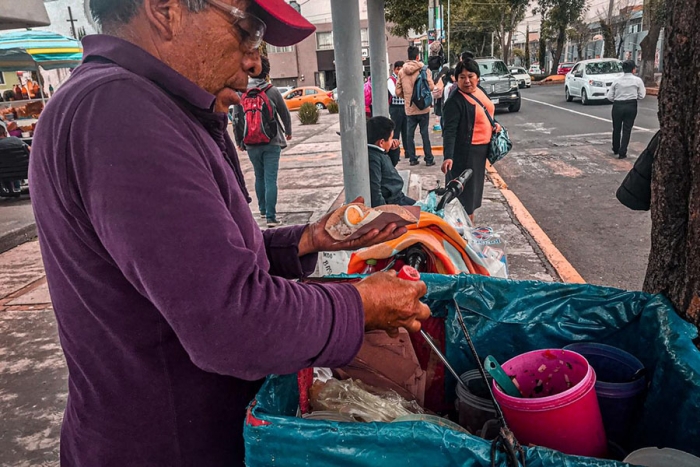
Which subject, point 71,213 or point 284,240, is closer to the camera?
point 71,213

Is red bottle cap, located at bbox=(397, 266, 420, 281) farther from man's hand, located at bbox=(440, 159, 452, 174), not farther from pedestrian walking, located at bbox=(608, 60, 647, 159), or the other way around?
pedestrian walking, located at bbox=(608, 60, 647, 159)

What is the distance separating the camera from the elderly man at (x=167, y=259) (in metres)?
0.91

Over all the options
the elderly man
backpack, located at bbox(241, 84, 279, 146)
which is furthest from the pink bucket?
backpack, located at bbox(241, 84, 279, 146)

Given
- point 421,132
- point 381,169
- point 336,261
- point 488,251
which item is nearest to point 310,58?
point 421,132

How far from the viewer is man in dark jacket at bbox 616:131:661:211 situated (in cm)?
213

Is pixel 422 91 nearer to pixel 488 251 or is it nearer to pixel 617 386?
pixel 488 251

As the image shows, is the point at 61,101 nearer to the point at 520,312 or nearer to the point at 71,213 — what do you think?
the point at 71,213

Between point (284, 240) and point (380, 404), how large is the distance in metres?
0.56

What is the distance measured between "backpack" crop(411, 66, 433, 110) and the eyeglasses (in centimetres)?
927

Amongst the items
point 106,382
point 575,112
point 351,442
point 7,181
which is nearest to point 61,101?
point 106,382

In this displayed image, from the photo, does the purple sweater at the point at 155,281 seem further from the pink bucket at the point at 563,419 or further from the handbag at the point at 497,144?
the handbag at the point at 497,144

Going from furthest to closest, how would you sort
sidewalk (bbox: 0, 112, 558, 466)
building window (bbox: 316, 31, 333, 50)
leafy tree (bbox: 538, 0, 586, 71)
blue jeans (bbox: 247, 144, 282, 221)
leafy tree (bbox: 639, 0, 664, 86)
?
1. building window (bbox: 316, 31, 333, 50)
2. leafy tree (bbox: 538, 0, 586, 71)
3. leafy tree (bbox: 639, 0, 664, 86)
4. blue jeans (bbox: 247, 144, 282, 221)
5. sidewalk (bbox: 0, 112, 558, 466)

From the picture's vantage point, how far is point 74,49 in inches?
483

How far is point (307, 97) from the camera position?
98.5 feet
